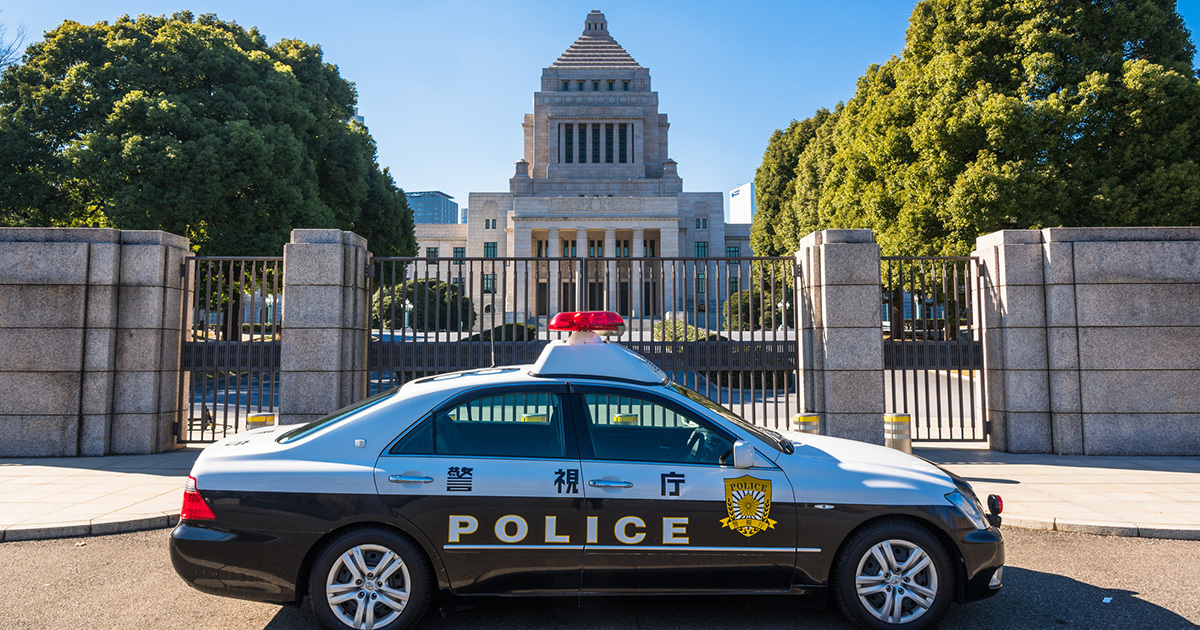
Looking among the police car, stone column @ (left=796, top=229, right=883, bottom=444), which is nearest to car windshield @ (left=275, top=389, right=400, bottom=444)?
the police car

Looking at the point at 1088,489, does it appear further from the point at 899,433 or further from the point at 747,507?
the point at 747,507

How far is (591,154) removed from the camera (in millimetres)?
64438

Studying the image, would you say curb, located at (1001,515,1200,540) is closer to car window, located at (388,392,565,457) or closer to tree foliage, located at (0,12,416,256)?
car window, located at (388,392,565,457)

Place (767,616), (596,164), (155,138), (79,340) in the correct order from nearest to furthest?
(767,616) → (79,340) → (155,138) → (596,164)

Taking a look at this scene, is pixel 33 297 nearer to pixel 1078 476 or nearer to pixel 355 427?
pixel 355 427

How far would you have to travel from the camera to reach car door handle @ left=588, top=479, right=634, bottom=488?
3547mm

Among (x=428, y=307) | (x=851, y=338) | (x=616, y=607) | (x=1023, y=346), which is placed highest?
(x=428, y=307)

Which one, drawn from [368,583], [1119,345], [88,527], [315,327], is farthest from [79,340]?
[1119,345]

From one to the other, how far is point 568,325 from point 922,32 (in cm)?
2051

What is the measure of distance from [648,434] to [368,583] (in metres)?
1.76

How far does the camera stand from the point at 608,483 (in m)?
3.55

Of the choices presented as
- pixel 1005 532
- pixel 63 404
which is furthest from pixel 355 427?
pixel 63 404

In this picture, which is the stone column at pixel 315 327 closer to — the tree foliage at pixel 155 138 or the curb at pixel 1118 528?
the curb at pixel 1118 528

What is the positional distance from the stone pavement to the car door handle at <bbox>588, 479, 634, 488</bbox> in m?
4.40
